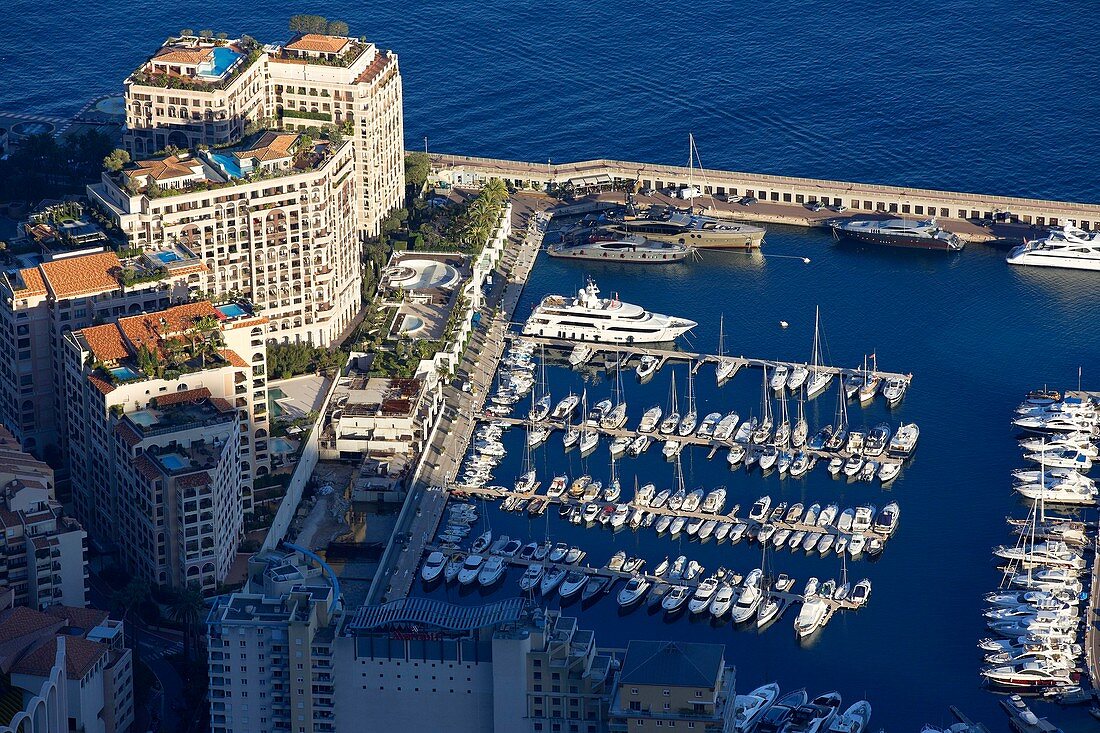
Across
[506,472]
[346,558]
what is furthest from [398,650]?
[506,472]

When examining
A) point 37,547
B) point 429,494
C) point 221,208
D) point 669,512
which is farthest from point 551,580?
point 221,208

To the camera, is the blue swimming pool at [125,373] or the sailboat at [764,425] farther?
the sailboat at [764,425]

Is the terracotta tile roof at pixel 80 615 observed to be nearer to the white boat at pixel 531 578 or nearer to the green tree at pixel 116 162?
the white boat at pixel 531 578

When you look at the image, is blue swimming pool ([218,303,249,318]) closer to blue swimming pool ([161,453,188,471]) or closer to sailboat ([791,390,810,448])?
blue swimming pool ([161,453,188,471])

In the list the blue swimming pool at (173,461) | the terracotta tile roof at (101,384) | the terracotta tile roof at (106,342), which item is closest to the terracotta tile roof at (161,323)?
the terracotta tile roof at (106,342)

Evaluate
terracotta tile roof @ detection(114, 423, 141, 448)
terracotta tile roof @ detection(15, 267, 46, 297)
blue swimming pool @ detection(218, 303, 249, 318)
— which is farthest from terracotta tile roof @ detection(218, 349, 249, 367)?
terracotta tile roof @ detection(15, 267, 46, 297)
